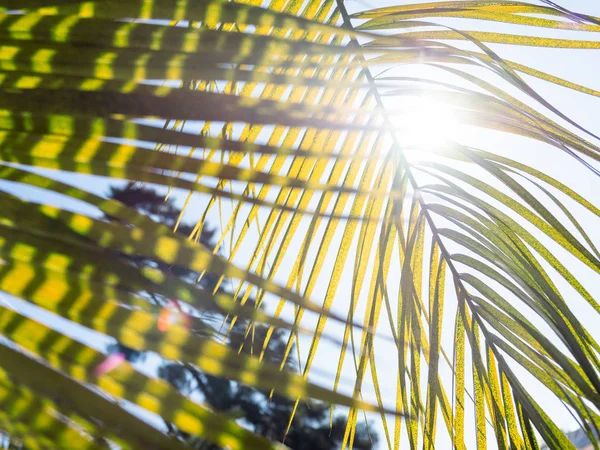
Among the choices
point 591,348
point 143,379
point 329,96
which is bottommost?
point 143,379

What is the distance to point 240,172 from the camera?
275 mm

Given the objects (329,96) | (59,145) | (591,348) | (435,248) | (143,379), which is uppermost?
(329,96)

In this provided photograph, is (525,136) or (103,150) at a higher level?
(525,136)

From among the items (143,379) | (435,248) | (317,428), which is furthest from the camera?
(317,428)

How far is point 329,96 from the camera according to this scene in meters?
0.73

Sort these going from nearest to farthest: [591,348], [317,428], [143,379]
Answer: [143,379] → [591,348] → [317,428]

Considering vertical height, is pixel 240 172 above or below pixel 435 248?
below

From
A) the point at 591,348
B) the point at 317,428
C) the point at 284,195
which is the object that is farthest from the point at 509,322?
the point at 317,428

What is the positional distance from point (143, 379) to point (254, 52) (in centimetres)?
18

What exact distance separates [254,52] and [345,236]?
45 centimetres

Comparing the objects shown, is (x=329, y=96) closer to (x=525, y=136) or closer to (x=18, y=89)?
(x=525, y=136)

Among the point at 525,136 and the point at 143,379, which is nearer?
the point at 143,379

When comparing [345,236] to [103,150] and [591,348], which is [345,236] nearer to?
[591,348]

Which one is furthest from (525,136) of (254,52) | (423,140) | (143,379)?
(143,379)
